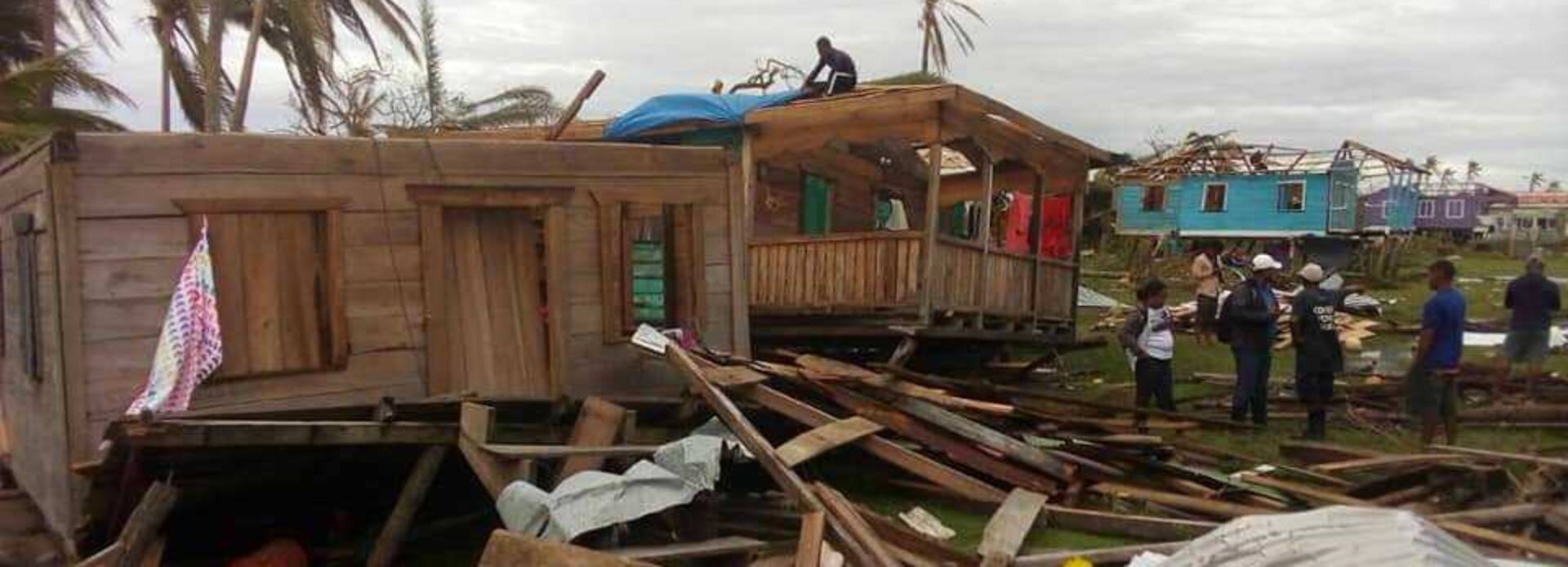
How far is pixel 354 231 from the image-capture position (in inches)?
306

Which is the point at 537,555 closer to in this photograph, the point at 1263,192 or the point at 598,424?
the point at 598,424

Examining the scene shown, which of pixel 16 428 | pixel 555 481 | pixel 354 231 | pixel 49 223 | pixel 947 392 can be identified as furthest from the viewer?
pixel 947 392

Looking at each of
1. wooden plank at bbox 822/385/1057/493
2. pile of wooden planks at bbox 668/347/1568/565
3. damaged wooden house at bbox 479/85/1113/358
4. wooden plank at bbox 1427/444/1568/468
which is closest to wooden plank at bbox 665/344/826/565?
pile of wooden planks at bbox 668/347/1568/565

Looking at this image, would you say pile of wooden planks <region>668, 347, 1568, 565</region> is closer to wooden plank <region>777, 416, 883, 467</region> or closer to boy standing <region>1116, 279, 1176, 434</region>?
wooden plank <region>777, 416, 883, 467</region>

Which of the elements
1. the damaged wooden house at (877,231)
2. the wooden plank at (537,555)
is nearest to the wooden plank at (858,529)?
the wooden plank at (537,555)

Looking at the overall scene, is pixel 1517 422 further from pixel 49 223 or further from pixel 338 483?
pixel 49 223

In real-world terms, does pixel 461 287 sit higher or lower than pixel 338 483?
higher

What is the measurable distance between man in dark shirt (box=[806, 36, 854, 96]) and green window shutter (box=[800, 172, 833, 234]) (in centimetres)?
210

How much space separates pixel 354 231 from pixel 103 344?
1610 millimetres

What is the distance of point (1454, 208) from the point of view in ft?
155

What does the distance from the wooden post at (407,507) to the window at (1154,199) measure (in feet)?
103

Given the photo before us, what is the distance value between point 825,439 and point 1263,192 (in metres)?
29.0

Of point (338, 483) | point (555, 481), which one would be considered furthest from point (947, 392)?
point (338, 483)

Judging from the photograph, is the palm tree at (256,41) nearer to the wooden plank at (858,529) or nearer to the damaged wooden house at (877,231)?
the damaged wooden house at (877,231)
